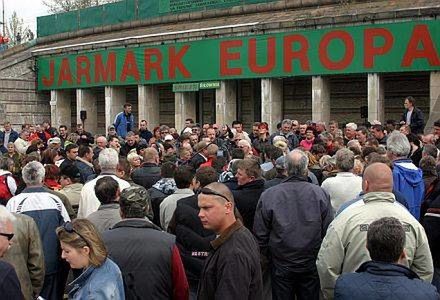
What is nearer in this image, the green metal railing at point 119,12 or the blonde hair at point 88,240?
the blonde hair at point 88,240

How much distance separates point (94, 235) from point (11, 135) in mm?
15352

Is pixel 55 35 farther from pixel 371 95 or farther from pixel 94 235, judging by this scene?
pixel 94 235

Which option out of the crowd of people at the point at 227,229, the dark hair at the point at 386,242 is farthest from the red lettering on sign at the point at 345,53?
the dark hair at the point at 386,242

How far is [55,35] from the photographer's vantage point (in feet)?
116

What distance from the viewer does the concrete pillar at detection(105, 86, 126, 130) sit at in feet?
94.2

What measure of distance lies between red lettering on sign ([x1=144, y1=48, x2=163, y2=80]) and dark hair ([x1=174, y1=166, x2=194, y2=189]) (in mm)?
19673

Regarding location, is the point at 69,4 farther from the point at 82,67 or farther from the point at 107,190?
the point at 107,190

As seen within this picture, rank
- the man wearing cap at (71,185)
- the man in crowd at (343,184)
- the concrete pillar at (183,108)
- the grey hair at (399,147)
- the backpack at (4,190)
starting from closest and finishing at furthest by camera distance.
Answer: the man in crowd at (343,184), the grey hair at (399,147), the man wearing cap at (71,185), the backpack at (4,190), the concrete pillar at (183,108)

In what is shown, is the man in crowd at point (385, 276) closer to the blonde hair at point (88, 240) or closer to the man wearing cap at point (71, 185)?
the blonde hair at point (88, 240)

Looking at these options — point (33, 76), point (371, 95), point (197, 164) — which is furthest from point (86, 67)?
point (197, 164)

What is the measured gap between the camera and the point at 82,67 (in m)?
29.6

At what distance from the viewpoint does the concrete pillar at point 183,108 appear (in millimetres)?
26172

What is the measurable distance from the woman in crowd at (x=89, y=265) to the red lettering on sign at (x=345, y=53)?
55.9ft

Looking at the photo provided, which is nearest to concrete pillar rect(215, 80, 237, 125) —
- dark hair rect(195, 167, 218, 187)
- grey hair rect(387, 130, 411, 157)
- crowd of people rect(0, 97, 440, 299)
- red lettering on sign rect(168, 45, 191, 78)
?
red lettering on sign rect(168, 45, 191, 78)
